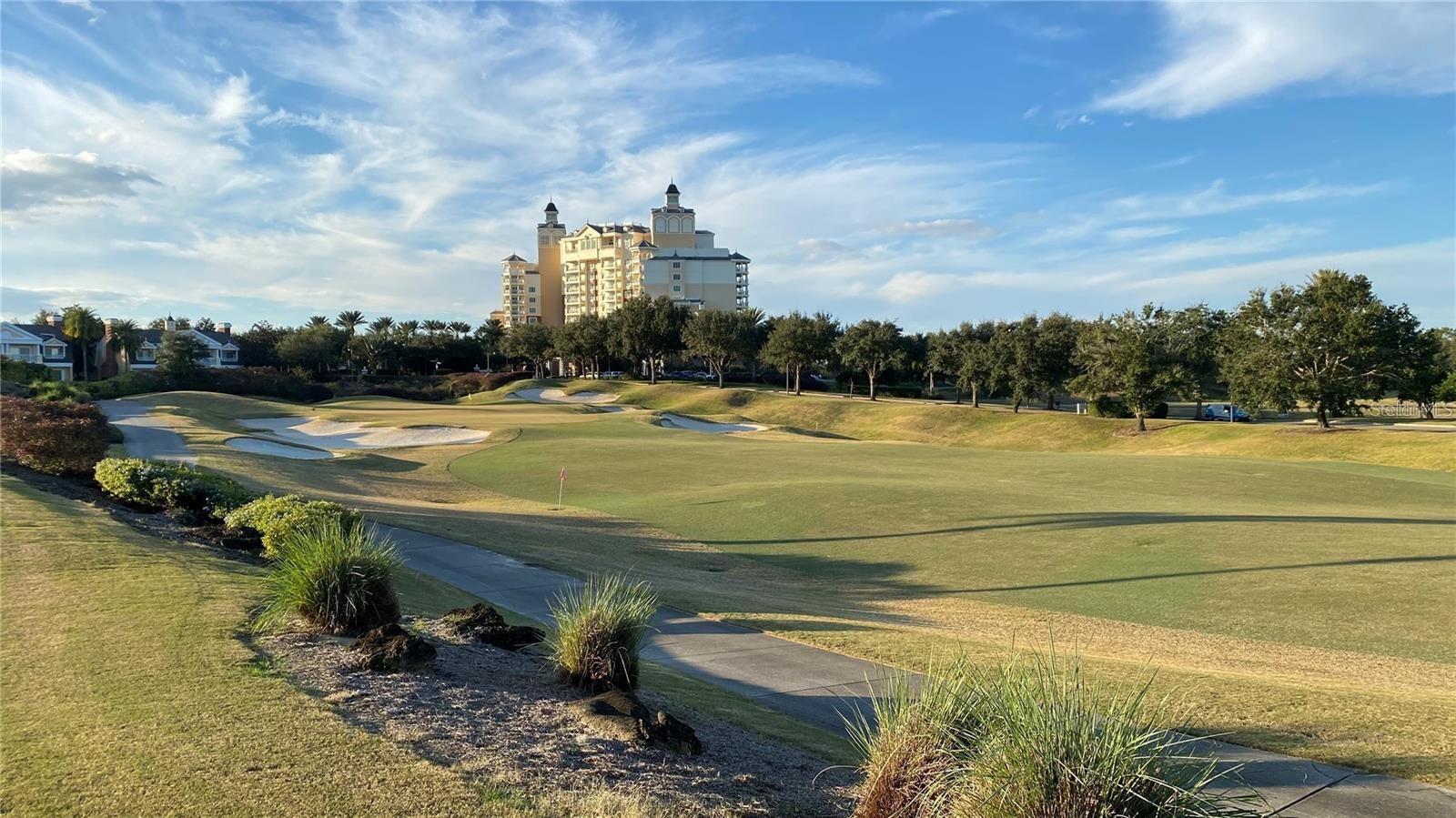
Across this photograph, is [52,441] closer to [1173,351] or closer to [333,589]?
[333,589]

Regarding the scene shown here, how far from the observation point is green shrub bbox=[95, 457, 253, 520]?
1636 cm

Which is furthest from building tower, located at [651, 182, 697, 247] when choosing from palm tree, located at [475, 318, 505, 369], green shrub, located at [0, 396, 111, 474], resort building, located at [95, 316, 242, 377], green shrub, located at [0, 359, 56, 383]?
green shrub, located at [0, 396, 111, 474]

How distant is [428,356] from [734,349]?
179 feet

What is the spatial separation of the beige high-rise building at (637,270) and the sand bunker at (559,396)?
70.1 metres

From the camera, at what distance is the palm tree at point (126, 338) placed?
335ft

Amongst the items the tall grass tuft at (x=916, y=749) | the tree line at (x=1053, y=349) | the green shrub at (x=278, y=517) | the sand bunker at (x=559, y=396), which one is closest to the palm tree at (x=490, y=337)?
the tree line at (x=1053, y=349)

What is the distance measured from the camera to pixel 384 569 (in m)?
8.76

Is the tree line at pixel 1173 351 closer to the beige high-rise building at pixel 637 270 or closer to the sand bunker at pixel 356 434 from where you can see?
the sand bunker at pixel 356 434

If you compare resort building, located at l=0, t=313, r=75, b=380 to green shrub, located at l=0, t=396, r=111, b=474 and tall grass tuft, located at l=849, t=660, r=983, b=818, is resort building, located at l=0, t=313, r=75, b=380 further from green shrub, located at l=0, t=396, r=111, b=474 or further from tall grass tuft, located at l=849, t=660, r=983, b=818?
tall grass tuft, located at l=849, t=660, r=983, b=818

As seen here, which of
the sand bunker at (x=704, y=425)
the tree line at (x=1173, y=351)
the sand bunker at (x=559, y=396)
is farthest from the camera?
the sand bunker at (x=559, y=396)

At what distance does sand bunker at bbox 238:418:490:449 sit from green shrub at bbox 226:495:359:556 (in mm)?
33000

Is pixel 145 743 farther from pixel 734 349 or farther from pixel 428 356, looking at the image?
pixel 428 356

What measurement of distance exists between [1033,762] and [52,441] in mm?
24794

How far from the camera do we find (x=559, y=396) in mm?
91188
